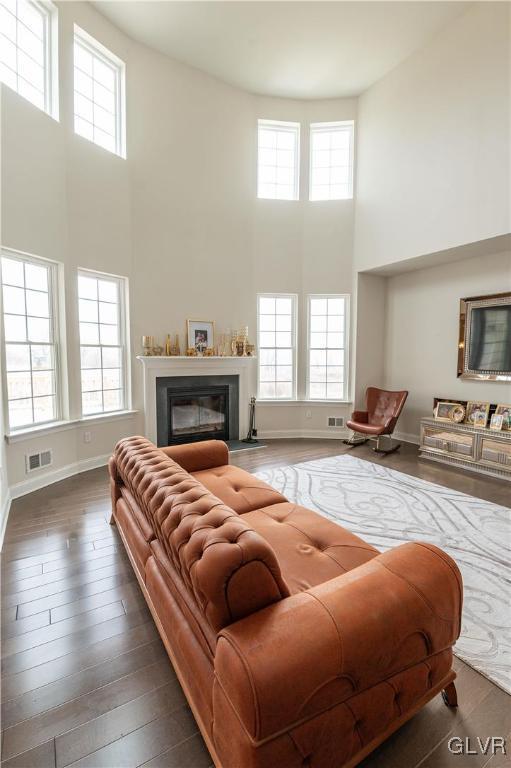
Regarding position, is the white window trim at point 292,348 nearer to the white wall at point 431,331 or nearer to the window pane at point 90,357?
the white wall at point 431,331

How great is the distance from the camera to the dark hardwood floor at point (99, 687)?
130cm

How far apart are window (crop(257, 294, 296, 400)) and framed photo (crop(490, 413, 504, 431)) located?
293cm

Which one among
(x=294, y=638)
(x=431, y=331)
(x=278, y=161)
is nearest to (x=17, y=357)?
(x=294, y=638)

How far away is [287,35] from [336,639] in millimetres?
6439

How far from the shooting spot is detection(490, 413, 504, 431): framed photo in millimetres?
4379

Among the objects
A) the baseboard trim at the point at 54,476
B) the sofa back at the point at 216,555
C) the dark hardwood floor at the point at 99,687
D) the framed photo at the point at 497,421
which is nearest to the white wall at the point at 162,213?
the baseboard trim at the point at 54,476

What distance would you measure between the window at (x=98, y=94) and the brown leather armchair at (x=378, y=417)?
5063mm

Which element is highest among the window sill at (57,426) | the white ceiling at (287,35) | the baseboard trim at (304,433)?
the white ceiling at (287,35)

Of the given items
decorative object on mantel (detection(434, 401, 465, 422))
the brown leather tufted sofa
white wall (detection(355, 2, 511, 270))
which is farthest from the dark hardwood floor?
white wall (detection(355, 2, 511, 270))

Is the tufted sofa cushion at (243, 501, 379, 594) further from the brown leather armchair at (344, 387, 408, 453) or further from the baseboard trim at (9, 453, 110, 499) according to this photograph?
the brown leather armchair at (344, 387, 408, 453)

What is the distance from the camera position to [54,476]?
4047mm

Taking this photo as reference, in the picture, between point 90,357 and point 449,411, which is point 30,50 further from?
point 449,411

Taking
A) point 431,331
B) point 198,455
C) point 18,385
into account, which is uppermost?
point 431,331

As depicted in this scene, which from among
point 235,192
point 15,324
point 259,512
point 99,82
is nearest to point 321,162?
point 235,192
